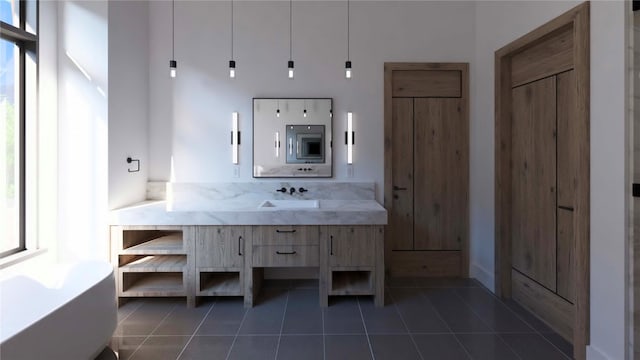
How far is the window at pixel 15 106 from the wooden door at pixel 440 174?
354 centimetres

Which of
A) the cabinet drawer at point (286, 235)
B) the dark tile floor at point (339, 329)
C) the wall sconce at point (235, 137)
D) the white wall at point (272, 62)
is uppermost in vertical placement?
the white wall at point (272, 62)

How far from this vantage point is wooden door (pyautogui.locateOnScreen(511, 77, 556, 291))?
97.7 inches

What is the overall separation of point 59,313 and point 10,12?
7.81 ft

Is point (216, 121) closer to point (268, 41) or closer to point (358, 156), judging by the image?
point (268, 41)

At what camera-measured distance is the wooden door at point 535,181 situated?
2.48 meters

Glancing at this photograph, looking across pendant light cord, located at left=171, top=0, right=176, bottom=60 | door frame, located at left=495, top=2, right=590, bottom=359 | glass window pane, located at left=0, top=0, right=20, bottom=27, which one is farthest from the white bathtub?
door frame, located at left=495, top=2, right=590, bottom=359

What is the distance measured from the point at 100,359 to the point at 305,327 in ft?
4.52

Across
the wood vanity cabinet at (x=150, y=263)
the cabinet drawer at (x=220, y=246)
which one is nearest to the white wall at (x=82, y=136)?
the wood vanity cabinet at (x=150, y=263)

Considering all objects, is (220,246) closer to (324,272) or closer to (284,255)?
(284,255)

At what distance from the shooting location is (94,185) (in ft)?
9.15

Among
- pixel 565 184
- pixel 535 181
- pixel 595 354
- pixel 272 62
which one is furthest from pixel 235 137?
pixel 595 354

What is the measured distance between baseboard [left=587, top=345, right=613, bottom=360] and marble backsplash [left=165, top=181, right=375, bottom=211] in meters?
2.01

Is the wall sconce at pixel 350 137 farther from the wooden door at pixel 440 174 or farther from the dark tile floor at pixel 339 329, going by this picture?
the dark tile floor at pixel 339 329

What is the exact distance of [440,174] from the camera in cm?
346
